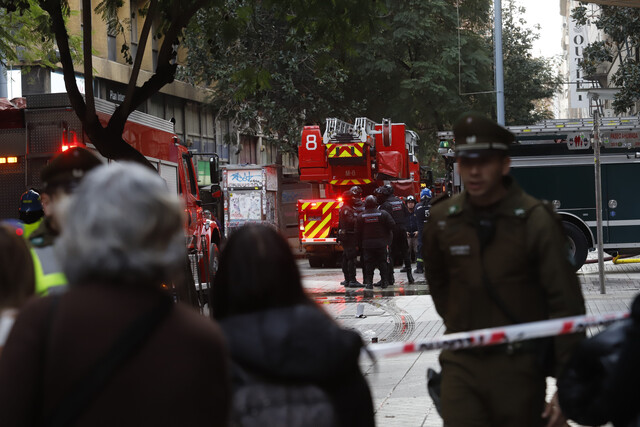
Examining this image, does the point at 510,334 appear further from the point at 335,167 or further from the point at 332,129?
the point at 332,129

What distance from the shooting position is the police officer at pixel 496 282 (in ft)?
13.2

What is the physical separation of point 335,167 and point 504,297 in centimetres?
2133

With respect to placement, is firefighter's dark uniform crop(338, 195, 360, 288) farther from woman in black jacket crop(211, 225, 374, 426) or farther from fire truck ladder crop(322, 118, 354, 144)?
woman in black jacket crop(211, 225, 374, 426)

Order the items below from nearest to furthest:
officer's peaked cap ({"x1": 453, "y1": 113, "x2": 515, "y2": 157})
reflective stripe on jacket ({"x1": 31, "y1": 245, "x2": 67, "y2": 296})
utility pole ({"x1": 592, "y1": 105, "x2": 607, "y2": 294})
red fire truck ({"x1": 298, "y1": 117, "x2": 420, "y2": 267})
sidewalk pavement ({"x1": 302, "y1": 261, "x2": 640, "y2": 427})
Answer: reflective stripe on jacket ({"x1": 31, "y1": 245, "x2": 67, "y2": 296}) < officer's peaked cap ({"x1": 453, "y1": 113, "x2": 515, "y2": 157}) < sidewalk pavement ({"x1": 302, "y1": 261, "x2": 640, "y2": 427}) < utility pole ({"x1": 592, "y1": 105, "x2": 607, "y2": 294}) < red fire truck ({"x1": 298, "y1": 117, "x2": 420, "y2": 267})

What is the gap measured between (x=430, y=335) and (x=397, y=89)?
2587 centimetres

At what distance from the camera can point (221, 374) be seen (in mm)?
2432

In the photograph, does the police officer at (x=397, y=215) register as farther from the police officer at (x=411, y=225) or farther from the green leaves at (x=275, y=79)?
the green leaves at (x=275, y=79)

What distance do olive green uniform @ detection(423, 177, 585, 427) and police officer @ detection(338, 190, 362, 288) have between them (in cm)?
1490

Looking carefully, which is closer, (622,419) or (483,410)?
(622,419)

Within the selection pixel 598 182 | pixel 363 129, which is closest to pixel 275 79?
pixel 363 129

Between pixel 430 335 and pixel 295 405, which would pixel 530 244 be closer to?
pixel 295 405

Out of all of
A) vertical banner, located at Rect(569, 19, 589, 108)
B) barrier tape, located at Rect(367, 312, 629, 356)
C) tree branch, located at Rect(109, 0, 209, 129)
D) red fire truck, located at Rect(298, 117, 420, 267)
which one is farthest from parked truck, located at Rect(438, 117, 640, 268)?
vertical banner, located at Rect(569, 19, 589, 108)

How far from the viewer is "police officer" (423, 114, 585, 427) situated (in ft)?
13.2

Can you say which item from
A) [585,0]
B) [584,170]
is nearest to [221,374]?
[585,0]
